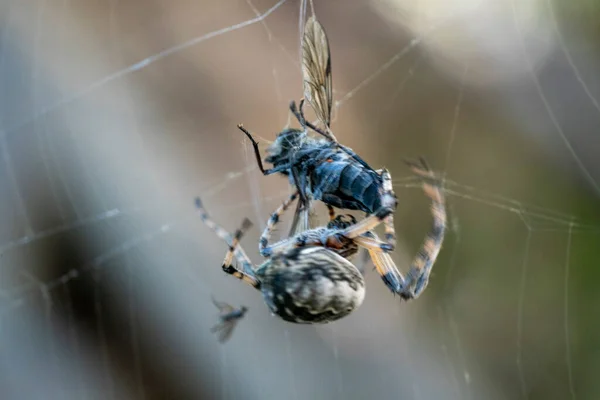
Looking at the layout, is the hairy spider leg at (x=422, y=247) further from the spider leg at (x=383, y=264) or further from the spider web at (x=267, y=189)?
the spider web at (x=267, y=189)

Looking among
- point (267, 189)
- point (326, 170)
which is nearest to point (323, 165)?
point (326, 170)

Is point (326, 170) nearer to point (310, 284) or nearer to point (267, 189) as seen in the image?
point (310, 284)

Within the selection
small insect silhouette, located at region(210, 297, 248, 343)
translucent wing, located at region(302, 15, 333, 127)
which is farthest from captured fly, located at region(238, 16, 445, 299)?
small insect silhouette, located at region(210, 297, 248, 343)

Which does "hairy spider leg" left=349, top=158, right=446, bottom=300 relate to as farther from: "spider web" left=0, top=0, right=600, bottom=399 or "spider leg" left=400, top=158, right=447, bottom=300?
"spider web" left=0, top=0, right=600, bottom=399

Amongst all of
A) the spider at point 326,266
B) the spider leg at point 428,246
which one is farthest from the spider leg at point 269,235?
the spider leg at point 428,246

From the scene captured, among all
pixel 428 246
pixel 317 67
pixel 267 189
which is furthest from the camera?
pixel 267 189

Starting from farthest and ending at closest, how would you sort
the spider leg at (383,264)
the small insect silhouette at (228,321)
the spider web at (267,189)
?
the spider web at (267,189), the small insect silhouette at (228,321), the spider leg at (383,264)

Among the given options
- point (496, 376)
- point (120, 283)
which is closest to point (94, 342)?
→ point (120, 283)
